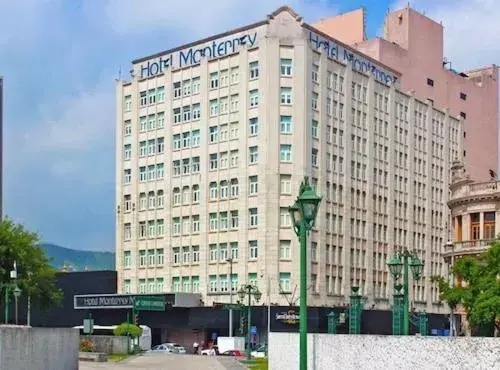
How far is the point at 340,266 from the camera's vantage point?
95.2 meters

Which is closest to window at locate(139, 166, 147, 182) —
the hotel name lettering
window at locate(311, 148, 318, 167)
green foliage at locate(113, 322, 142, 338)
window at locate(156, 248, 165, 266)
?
window at locate(156, 248, 165, 266)

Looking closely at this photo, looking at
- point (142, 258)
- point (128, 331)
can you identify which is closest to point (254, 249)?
point (142, 258)

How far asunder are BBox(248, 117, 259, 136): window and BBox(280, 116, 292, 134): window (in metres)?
A: 2.25

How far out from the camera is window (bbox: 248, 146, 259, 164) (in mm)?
91625

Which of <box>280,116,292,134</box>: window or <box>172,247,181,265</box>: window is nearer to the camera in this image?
<box>280,116,292,134</box>: window

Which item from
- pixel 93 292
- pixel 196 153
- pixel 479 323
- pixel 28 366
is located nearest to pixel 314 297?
pixel 196 153

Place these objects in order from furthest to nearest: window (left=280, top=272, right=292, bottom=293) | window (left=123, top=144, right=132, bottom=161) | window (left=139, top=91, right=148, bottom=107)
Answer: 1. window (left=123, top=144, right=132, bottom=161)
2. window (left=139, top=91, right=148, bottom=107)
3. window (left=280, top=272, right=292, bottom=293)

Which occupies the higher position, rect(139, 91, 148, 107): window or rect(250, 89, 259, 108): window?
rect(139, 91, 148, 107): window

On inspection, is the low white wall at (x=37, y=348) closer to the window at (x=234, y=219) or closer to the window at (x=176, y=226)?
the window at (x=234, y=219)

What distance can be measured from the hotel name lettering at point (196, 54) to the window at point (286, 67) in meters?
3.55

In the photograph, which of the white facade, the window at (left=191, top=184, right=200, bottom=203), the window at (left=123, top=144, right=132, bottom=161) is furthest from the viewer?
the window at (left=123, top=144, right=132, bottom=161)

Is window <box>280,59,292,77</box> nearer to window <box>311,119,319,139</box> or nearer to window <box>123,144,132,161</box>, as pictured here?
window <box>311,119,319,139</box>

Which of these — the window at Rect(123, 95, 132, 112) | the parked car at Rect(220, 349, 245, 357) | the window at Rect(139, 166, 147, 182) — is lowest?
the parked car at Rect(220, 349, 245, 357)

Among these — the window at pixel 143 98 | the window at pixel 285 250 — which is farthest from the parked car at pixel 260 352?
the window at pixel 143 98
